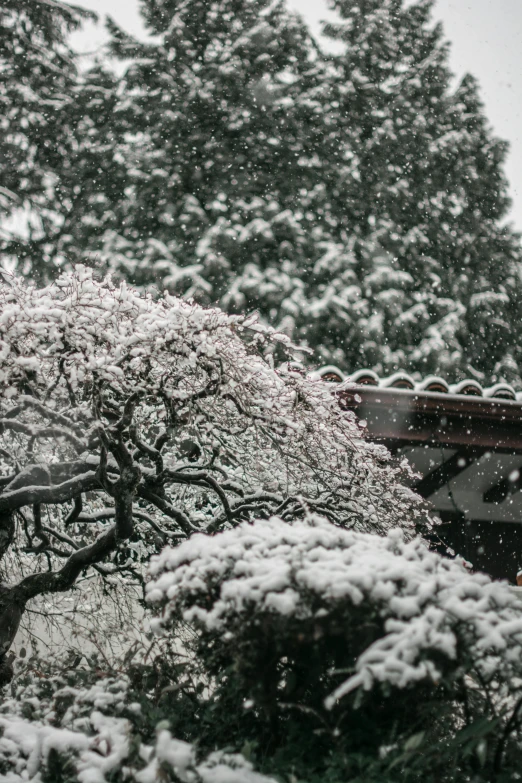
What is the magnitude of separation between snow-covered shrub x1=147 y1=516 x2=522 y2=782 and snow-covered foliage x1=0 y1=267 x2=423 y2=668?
91cm

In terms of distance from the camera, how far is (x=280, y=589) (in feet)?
5.98

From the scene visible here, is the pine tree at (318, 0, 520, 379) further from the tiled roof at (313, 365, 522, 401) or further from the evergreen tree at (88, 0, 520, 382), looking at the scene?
the tiled roof at (313, 365, 522, 401)

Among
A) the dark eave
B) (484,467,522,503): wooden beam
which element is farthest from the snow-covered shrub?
(484,467,522,503): wooden beam

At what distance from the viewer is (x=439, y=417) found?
4629 mm

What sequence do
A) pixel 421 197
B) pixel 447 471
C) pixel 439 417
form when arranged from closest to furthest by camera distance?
pixel 439 417
pixel 447 471
pixel 421 197

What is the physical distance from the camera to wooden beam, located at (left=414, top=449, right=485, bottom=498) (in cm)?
552

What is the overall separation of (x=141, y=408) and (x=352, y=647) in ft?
8.02

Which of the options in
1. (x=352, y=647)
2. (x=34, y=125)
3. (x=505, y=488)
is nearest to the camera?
(x=352, y=647)

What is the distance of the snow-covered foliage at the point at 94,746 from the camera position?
1784 millimetres

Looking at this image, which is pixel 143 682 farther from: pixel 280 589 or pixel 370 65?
pixel 370 65

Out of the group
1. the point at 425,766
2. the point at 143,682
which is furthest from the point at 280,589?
the point at 143,682

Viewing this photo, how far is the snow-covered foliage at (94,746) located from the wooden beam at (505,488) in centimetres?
480

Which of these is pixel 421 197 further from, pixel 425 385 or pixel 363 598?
pixel 363 598

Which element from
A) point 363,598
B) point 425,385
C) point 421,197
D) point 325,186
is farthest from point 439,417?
point 421,197
